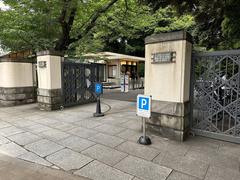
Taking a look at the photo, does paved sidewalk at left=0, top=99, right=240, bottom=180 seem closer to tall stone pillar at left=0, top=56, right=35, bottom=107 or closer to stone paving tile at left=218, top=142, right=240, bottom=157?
stone paving tile at left=218, top=142, right=240, bottom=157

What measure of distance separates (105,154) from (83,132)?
1.33m

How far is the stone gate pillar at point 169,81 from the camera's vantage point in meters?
3.53

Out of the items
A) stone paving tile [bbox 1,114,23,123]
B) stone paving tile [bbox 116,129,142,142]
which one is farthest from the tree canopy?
stone paving tile [bbox 116,129,142,142]

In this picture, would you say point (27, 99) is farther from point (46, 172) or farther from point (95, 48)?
point (46, 172)

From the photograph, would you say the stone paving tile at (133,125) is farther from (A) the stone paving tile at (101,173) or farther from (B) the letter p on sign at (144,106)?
(A) the stone paving tile at (101,173)

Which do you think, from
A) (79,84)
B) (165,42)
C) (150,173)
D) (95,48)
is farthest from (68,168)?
(95,48)

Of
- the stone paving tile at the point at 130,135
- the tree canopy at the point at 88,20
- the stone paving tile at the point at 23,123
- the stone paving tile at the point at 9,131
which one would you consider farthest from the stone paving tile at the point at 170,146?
the tree canopy at the point at 88,20

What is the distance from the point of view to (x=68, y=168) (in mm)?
2621

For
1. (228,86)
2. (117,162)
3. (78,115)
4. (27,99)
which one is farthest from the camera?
(27,99)

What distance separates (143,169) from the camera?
2.58 metres

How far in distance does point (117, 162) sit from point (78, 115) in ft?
11.2

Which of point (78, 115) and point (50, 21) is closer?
point (78, 115)

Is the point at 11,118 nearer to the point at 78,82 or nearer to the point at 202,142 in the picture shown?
the point at 78,82

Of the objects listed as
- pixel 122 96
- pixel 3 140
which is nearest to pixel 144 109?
pixel 3 140
